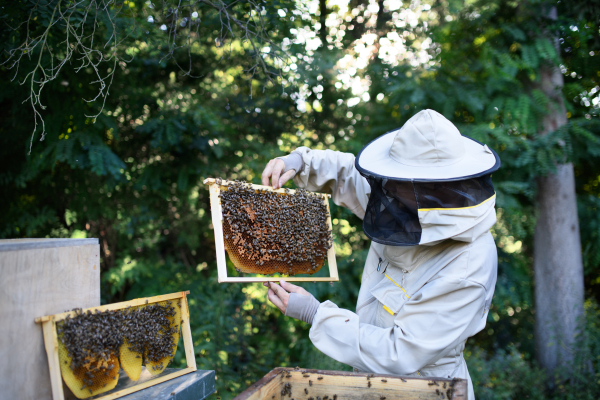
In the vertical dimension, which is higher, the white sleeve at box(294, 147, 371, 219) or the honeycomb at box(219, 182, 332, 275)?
the white sleeve at box(294, 147, 371, 219)

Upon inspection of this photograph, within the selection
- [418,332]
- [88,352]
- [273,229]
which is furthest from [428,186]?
[88,352]

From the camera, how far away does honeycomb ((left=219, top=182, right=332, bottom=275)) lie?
2143mm

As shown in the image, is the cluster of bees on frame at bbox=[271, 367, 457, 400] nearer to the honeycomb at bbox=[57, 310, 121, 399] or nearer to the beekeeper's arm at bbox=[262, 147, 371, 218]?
the honeycomb at bbox=[57, 310, 121, 399]

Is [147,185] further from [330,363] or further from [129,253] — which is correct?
[330,363]

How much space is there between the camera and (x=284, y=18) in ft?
12.2

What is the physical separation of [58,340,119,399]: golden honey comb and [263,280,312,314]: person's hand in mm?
843

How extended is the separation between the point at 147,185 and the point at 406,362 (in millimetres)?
3651

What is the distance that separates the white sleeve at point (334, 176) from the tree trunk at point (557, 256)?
10.3 ft

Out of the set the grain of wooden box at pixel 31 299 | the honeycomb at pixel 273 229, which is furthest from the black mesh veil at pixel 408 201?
the grain of wooden box at pixel 31 299

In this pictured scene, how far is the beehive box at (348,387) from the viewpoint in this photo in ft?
5.46

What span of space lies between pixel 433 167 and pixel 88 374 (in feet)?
5.85

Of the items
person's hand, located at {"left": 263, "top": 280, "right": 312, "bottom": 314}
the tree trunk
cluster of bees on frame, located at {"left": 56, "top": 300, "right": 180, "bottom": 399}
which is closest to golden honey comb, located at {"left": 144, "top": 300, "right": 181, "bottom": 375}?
cluster of bees on frame, located at {"left": 56, "top": 300, "right": 180, "bottom": 399}

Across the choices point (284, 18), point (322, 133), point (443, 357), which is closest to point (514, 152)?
point (322, 133)

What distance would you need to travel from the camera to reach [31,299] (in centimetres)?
154
